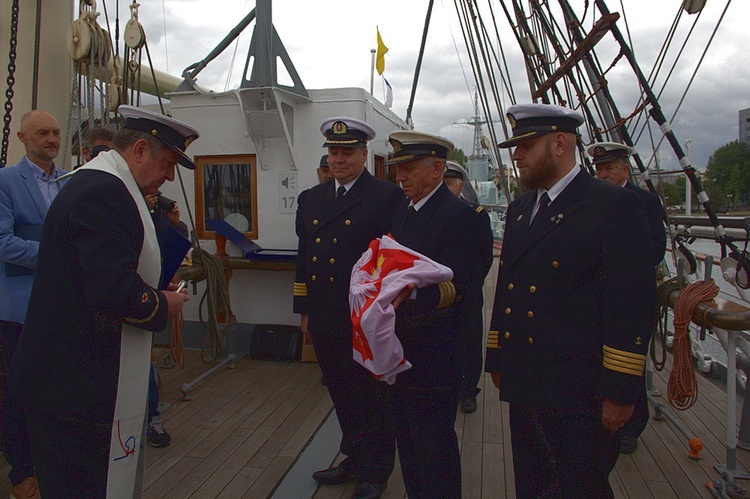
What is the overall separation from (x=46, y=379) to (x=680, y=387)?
2.67 m

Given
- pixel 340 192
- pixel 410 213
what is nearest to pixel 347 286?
pixel 340 192

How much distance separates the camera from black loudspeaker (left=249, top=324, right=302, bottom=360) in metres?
5.26

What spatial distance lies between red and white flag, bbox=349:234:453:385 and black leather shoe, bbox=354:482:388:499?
0.95 m

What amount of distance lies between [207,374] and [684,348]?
356 centimetres

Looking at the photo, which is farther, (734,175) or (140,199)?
(734,175)

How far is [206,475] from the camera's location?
3119 millimetres

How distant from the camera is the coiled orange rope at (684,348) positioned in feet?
8.87

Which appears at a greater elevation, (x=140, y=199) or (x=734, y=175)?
(x=734, y=175)

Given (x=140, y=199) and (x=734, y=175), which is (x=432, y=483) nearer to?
(x=140, y=199)

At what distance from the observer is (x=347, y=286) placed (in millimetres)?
3014

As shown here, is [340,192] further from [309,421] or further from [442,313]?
[309,421]

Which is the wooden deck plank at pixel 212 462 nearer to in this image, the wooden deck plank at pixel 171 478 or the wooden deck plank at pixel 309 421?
the wooden deck plank at pixel 171 478

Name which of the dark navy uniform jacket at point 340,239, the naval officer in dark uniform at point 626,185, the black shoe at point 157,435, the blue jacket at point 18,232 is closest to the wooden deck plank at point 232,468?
the black shoe at point 157,435

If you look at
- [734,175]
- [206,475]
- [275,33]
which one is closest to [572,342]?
[206,475]
